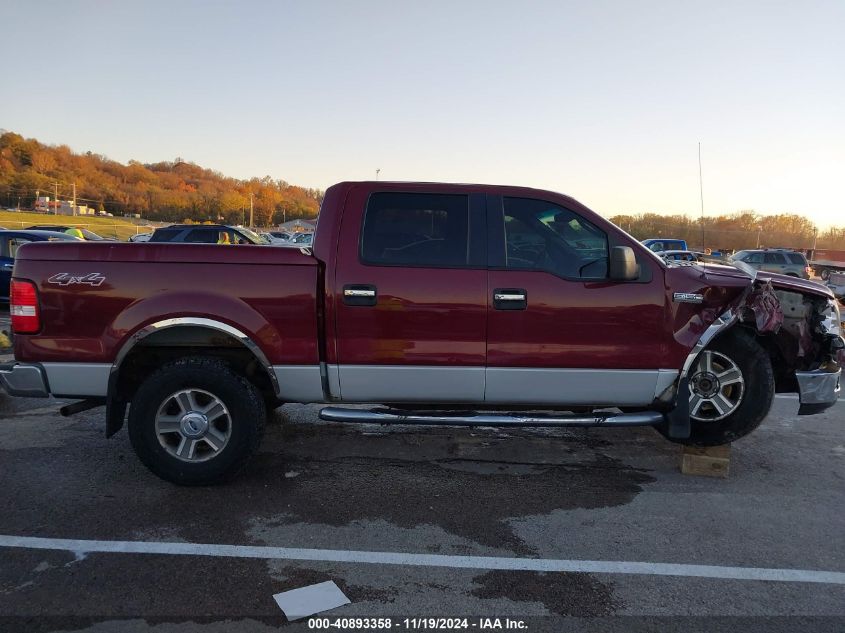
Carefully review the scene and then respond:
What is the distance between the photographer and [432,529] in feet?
11.5

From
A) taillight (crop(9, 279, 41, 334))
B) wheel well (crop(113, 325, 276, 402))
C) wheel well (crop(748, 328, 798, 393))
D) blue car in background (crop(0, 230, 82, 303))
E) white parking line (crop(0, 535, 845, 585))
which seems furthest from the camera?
blue car in background (crop(0, 230, 82, 303))

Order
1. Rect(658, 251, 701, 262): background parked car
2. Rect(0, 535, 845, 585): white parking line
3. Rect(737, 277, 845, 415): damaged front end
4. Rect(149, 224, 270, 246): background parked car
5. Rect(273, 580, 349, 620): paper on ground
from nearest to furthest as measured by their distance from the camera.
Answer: Rect(273, 580, 349, 620): paper on ground, Rect(0, 535, 845, 585): white parking line, Rect(737, 277, 845, 415): damaged front end, Rect(658, 251, 701, 262): background parked car, Rect(149, 224, 270, 246): background parked car

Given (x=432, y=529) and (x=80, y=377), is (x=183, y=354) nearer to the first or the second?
(x=80, y=377)

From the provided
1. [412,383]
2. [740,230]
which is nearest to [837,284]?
[412,383]

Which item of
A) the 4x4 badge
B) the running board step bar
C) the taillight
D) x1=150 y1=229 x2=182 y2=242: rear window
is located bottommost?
the running board step bar

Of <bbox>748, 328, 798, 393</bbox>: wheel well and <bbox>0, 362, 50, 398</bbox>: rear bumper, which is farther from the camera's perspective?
<bbox>748, 328, 798, 393</bbox>: wheel well

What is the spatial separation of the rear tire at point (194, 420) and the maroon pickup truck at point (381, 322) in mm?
10

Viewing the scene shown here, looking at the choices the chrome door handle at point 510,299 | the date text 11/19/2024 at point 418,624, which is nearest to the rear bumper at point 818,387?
the chrome door handle at point 510,299

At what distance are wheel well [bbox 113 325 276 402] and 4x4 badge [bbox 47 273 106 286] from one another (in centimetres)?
48

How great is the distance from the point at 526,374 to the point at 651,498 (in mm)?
1206

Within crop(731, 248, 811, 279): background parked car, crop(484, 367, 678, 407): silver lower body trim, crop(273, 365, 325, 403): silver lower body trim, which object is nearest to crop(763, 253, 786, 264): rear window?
crop(731, 248, 811, 279): background parked car

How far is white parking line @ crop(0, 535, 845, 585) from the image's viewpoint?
3082 mm

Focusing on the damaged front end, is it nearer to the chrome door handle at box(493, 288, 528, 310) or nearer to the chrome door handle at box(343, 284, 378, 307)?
the chrome door handle at box(493, 288, 528, 310)

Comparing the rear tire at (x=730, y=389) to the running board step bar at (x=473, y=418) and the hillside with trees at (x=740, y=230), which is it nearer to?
the running board step bar at (x=473, y=418)
